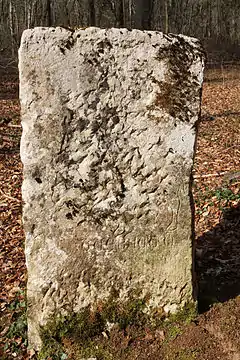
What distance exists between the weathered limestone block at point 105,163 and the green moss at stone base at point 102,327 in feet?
0.28

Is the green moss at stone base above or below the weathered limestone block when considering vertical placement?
below

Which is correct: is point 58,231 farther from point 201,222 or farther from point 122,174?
point 201,222

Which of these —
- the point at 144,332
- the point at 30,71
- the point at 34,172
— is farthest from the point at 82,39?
the point at 144,332

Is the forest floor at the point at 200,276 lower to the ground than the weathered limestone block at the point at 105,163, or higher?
lower

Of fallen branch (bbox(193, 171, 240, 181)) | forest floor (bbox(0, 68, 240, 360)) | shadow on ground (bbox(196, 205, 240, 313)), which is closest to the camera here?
forest floor (bbox(0, 68, 240, 360))

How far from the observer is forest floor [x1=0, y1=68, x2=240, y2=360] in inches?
133

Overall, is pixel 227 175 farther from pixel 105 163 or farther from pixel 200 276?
pixel 105 163

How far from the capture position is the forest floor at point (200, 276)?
3.37 m

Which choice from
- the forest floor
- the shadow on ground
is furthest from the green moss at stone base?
the shadow on ground

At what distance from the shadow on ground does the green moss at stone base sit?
31cm

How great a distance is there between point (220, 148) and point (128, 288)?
553cm

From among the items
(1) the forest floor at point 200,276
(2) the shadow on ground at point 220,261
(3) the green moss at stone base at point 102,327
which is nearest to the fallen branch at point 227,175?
(1) the forest floor at point 200,276

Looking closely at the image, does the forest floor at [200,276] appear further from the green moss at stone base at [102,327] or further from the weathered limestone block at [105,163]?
the weathered limestone block at [105,163]

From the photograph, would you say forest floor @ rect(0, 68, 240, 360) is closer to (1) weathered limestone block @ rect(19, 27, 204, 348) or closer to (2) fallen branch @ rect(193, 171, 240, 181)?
(2) fallen branch @ rect(193, 171, 240, 181)
